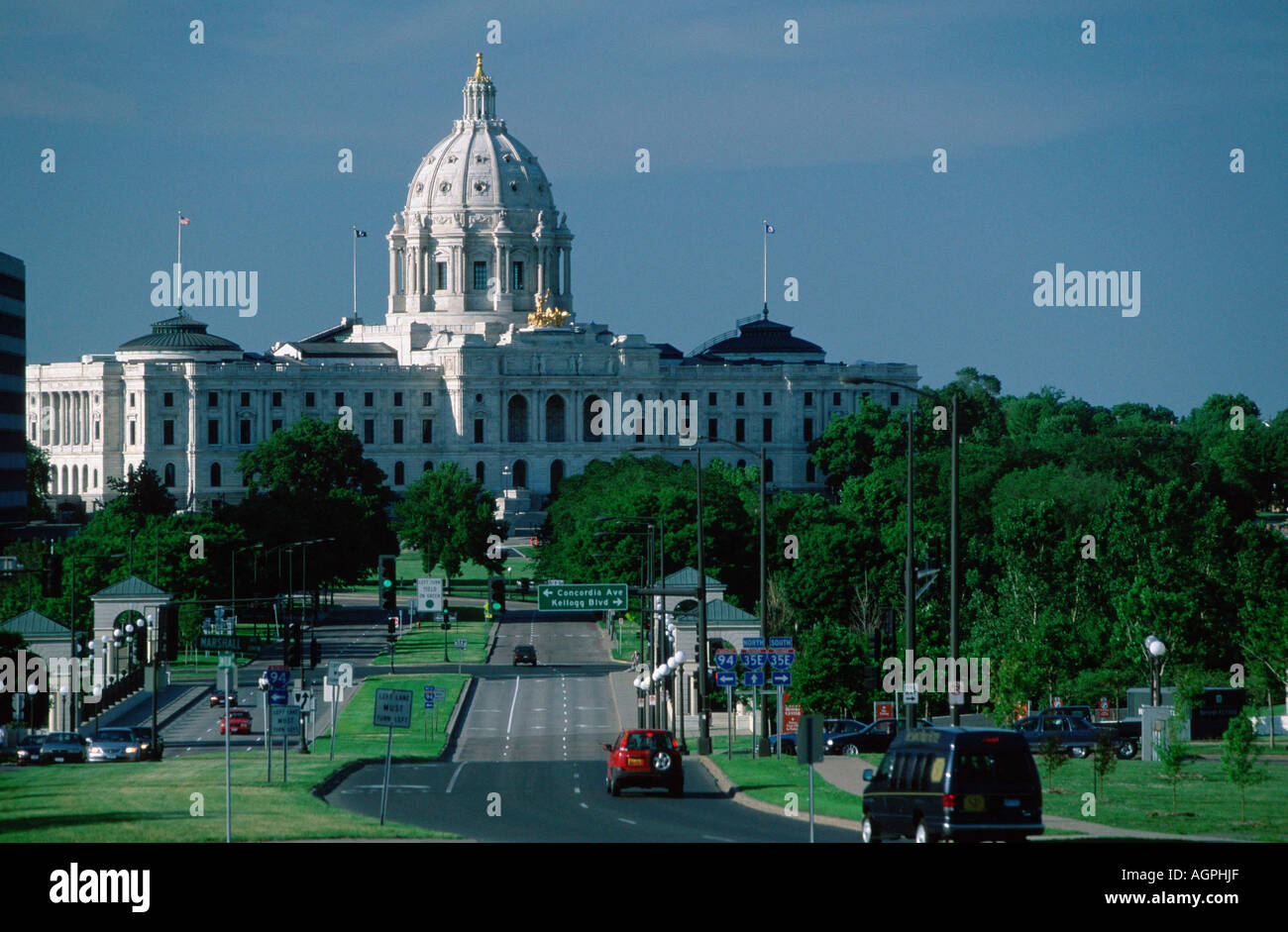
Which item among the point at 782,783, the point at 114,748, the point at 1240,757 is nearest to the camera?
the point at 1240,757

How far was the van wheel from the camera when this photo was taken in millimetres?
33906

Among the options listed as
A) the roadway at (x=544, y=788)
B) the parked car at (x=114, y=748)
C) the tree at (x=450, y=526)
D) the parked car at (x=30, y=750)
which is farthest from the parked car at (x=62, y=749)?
→ the tree at (x=450, y=526)

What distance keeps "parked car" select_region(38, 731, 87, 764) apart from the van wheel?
32356 millimetres

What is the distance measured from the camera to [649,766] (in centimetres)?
4809

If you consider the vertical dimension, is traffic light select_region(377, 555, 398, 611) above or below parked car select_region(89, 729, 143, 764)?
above

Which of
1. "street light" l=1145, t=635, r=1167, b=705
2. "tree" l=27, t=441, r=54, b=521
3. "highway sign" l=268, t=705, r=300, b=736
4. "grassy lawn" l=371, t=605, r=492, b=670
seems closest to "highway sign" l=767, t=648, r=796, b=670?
"street light" l=1145, t=635, r=1167, b=705

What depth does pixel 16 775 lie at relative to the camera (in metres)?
49.7

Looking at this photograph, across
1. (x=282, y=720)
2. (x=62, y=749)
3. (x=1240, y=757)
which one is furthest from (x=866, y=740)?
(x=1240, y=757)

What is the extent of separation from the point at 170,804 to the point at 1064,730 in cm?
2247

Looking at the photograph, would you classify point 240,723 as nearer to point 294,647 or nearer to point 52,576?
point 294,647

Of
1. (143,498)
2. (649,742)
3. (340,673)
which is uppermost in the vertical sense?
(143,498)

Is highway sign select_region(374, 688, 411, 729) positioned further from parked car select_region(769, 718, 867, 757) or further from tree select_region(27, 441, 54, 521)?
tree select_region(27, 441, 54, 521)

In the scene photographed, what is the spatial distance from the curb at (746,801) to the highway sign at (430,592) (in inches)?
1982

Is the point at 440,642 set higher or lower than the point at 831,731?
lower
